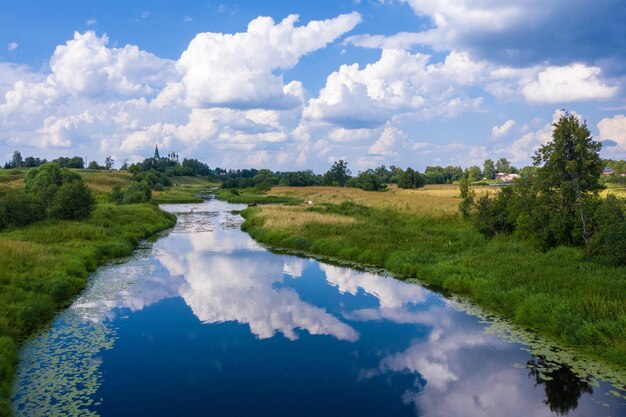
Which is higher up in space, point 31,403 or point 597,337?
point 597,337

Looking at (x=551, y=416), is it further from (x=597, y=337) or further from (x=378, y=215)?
(x=378, y=215)

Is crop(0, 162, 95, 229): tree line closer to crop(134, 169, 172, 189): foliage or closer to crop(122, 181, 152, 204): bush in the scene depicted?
crop(122, 181, 152, 204): bush

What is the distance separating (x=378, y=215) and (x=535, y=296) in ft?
108

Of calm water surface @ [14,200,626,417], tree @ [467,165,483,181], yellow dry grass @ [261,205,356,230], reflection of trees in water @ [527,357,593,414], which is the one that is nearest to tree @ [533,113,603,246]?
calm water surface @ [14,200,626,417]

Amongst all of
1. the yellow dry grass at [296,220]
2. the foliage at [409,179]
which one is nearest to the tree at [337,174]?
the foliage at [409,179]

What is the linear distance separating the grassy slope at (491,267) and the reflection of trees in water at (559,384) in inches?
73.0

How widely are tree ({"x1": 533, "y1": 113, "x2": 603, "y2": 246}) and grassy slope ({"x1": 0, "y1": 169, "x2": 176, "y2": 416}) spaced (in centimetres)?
2710

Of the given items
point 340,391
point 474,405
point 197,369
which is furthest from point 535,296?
point 197,369

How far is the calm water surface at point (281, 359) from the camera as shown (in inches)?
491

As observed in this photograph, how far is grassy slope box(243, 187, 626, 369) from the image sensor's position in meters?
16.3

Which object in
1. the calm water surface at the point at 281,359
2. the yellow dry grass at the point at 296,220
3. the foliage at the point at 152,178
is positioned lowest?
the calm water surface at the point at 281,359

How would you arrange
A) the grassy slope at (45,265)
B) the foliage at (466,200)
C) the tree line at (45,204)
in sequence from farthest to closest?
the foliage at (466,200) → the tree line at (45,204) → the grassy slope at (45,265)

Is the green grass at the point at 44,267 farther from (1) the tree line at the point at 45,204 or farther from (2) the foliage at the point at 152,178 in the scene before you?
(2) the foliage at the point at 152,178

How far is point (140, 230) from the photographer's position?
46.7 m
